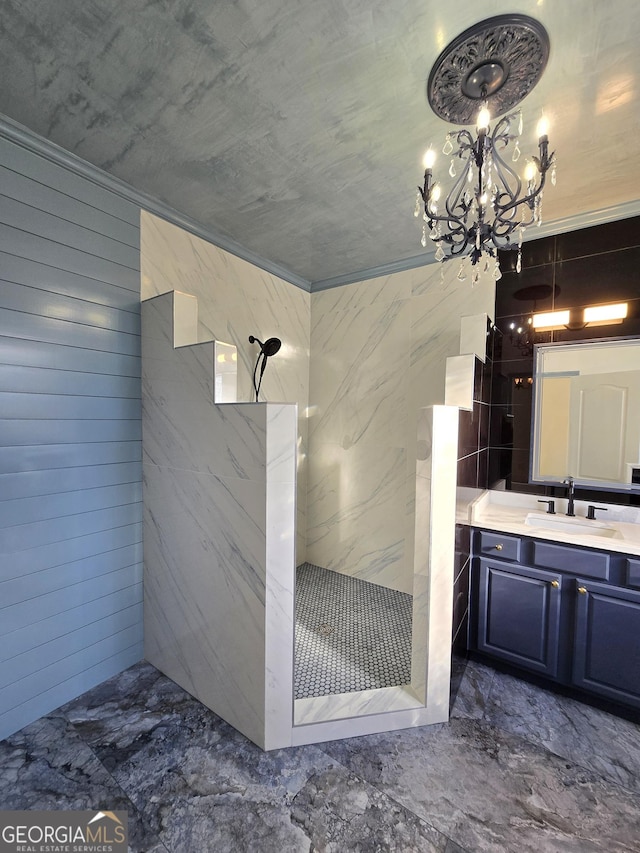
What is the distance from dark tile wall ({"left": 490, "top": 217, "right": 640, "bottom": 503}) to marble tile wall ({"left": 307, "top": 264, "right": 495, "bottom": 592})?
0.21 m

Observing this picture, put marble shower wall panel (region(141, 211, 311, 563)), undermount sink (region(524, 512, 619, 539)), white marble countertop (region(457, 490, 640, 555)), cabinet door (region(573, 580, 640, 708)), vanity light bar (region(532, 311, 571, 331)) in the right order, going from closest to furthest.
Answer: cabinet door (region(573, 580, 640, 708)), white marble countertop (region(457, 490, 640, 555)), undermount sink (region(524, 512, 619, 539)), marble shower wall panel (region(141, 211, 311, 563)), vanity light bar (region(532, 311, 571, 331))

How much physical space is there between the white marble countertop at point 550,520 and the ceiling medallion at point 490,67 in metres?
1.71

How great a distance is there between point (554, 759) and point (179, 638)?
6.04 ft

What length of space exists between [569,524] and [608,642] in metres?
0.64

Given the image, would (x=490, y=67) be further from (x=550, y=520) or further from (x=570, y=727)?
(x=570, y=727)

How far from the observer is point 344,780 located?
4.64 ft

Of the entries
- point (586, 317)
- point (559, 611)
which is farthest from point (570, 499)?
point (586, 317)

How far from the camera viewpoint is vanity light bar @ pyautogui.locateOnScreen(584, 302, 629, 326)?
6.99ft

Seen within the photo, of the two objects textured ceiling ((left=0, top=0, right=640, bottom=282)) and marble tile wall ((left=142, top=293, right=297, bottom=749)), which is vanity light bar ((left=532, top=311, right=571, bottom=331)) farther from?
marble tile wall ((left=142, top=293, right=297, bottom=749))

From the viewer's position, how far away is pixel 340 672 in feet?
6.40

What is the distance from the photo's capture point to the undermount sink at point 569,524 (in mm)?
1979

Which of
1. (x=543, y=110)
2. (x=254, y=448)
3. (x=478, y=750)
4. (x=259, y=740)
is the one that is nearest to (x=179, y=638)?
(x=259, y=740)

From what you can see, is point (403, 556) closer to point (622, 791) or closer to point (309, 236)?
point (622, 791)

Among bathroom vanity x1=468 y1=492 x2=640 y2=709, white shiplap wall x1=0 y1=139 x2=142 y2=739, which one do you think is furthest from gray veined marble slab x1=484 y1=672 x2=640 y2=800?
white shiplap wall x1=0 y1=139 x2=142 y2=739
